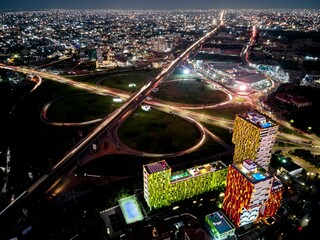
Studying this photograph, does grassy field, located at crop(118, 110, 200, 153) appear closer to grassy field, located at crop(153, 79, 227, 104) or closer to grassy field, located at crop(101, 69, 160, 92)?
grassy field, located at crop(153, 79, 227, 104)

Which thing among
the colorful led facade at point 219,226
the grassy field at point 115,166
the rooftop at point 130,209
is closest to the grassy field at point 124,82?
the grassy field at point 115,166

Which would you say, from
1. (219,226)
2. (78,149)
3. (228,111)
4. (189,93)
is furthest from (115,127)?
(219,226)

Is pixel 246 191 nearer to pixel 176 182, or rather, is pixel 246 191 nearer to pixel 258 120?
pixel 176 182

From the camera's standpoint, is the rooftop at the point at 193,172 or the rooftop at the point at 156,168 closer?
the rooftop at the point at 156,168

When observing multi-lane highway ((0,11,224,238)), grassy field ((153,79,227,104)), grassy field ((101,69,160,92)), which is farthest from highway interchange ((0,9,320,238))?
grassy field ((153,79,227,104))

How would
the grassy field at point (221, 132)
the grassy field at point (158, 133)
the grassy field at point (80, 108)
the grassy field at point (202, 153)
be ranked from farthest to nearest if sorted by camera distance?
the grassy field at point (80, 108) → the grassy field at point (221, 132) → the grassy field at point (158, 133) → the grassy field at point (202, 153)

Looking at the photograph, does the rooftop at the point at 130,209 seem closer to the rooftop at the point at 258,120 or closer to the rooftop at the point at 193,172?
the rooftop at the point at 193,172
